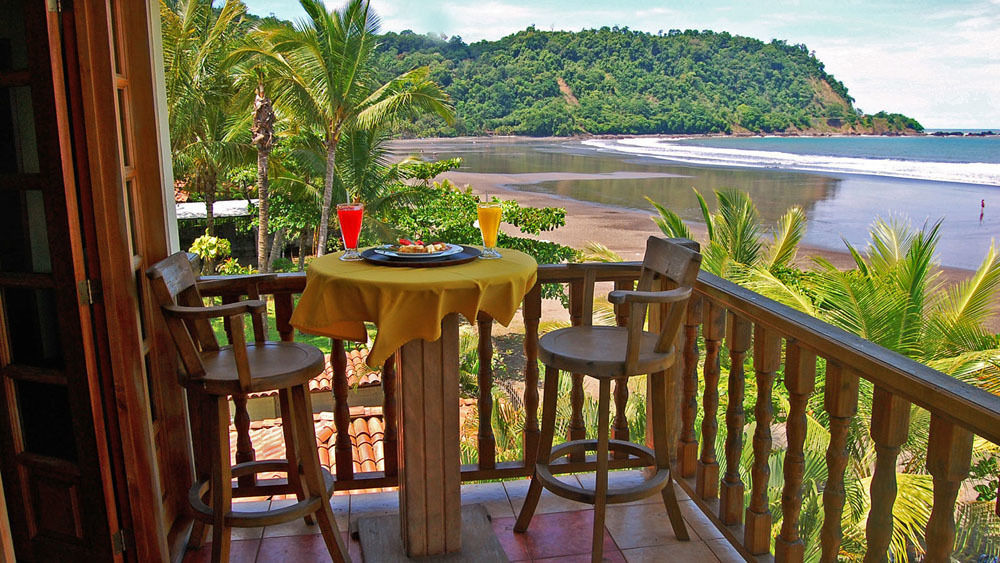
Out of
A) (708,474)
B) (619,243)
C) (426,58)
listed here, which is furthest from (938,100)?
(708,474)

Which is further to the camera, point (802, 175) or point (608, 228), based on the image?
point (802, 175)

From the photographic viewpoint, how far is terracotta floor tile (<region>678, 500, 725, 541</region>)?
8.38 feet

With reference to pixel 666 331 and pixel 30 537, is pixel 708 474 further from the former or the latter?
pixel 30 537

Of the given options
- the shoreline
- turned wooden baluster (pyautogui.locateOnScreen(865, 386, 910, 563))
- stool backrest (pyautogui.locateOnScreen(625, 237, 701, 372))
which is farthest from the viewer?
the shoreline

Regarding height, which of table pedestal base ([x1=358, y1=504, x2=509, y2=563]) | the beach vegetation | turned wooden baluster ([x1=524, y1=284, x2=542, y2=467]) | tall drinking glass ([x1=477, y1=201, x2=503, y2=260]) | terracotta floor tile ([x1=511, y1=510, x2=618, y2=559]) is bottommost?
the beach vegetation

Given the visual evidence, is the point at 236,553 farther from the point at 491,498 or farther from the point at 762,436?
the point at 762,436

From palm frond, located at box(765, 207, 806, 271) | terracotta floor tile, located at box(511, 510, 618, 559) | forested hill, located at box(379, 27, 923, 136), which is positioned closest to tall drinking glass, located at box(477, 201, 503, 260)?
terracotta floor tile, located at box(511, 510, 618, 559)

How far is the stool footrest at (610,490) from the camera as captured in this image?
90.4 inches

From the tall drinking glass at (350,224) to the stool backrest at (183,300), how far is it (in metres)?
0.45

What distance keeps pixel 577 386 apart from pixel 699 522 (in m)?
0.65

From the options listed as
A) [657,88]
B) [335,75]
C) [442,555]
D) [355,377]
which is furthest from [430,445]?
[657,88]

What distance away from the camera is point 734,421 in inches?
95.3

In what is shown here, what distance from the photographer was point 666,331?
222cm

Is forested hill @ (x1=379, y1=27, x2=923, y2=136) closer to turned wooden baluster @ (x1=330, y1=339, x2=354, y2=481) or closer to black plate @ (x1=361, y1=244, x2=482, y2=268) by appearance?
turned wooden baluster @ (x1=330, y1=339, x2=354, y2=481)
